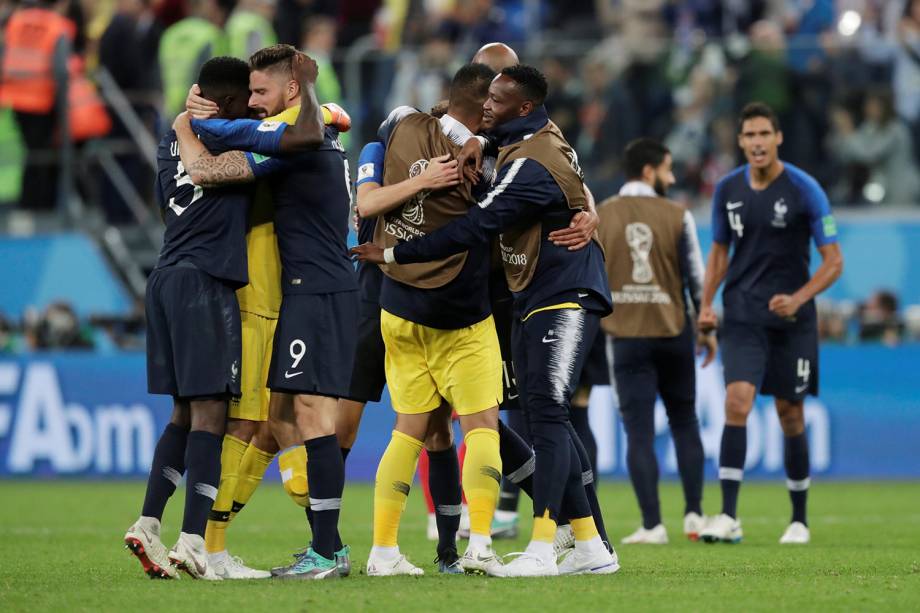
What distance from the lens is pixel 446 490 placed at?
781 cm

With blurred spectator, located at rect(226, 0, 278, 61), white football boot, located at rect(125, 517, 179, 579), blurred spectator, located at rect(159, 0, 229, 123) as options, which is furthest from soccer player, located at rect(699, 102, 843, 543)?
blurred spectator, located at rect(159, 0, 229, 123)

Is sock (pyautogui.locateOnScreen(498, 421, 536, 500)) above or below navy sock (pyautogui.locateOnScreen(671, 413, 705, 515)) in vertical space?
above

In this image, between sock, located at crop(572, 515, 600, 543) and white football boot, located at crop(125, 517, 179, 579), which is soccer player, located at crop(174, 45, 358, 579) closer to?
white football boot, located at crop(125, 517, 179, 579)

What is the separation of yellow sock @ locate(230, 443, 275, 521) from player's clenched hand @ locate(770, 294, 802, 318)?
12.7 ft

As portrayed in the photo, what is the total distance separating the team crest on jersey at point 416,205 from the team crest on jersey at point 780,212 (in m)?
3.54

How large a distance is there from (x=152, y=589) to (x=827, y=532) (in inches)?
210

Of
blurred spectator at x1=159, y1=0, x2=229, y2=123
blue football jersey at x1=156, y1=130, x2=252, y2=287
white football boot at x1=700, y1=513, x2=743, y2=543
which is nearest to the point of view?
blue football jersey at x1=156, y1=130, x2=252, y2=287

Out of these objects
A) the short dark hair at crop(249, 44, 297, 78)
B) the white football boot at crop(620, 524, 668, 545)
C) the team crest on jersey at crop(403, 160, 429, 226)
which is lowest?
the white football boot at crop(620, 524, 668, 545)

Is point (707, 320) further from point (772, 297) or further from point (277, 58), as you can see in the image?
point (277, 58)

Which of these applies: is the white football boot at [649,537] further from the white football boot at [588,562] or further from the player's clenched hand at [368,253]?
the player's clenched hand at [368,253]

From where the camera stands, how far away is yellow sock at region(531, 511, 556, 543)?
727cm

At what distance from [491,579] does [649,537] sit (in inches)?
112

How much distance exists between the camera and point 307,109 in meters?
7.07

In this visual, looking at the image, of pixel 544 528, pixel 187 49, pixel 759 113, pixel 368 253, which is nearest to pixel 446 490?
pixel 544 528
